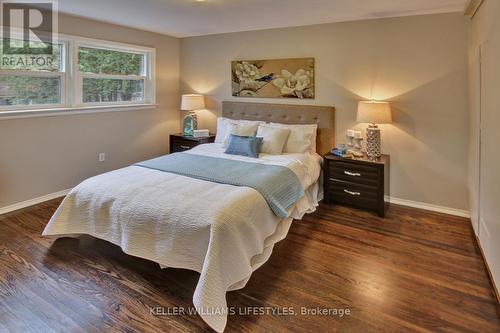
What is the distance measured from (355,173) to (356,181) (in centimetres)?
9

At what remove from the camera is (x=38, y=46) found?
3562 mm

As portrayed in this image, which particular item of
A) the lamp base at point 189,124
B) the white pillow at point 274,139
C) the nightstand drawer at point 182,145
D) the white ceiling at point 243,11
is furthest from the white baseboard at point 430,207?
the lamp base at point 189,124

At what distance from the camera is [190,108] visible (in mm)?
4816

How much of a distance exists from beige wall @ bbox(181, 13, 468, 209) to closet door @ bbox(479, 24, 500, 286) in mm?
926

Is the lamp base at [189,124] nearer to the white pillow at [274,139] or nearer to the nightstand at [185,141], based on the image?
the nightstand at [185,141]

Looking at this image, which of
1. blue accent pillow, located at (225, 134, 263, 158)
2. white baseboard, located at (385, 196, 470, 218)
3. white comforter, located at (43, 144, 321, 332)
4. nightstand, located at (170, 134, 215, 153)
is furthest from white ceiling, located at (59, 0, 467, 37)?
white baseboard, located at (385, 196, 470, 218)

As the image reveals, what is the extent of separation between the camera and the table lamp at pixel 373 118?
11.1 ft

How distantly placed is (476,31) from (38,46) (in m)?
4.60

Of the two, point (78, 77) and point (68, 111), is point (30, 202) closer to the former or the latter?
point (68, 111)

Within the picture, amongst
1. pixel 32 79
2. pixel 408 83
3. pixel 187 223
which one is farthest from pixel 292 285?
pixel 32 79

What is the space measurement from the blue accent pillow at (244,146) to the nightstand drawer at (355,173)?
923mm

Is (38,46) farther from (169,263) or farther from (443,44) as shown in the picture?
(443,44)

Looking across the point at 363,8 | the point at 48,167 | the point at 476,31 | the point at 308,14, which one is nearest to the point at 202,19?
the point at 308,14

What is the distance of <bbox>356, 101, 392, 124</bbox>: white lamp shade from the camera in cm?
339
